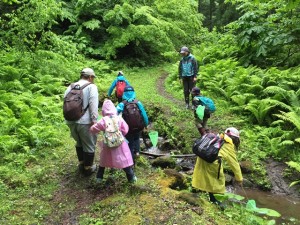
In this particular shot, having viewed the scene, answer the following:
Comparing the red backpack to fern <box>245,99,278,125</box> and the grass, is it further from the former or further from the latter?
fern <box>245,99,278,125</box>

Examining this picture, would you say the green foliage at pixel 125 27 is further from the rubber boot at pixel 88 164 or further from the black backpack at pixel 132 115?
the rubber boot at pixel 88 164

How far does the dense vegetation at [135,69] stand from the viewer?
8453mm

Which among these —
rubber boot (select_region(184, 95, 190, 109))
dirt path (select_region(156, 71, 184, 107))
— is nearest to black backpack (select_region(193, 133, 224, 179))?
rubber boot (select_region(184, 95, 190, 109))

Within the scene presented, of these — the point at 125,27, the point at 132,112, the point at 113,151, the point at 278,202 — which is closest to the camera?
the point at 113,151

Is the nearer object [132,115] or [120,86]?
[132,115]

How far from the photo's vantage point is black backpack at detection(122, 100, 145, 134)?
6.54 meters

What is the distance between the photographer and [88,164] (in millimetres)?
6539

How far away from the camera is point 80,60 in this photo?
17.8m

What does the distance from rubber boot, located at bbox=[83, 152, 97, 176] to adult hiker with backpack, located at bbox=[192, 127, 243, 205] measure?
1.98 metres

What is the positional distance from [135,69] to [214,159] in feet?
48.7

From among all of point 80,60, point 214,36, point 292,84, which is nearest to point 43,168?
point 292,84

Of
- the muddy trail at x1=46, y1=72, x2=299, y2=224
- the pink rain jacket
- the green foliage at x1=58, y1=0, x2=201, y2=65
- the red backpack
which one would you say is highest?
the green foliage at x1=58, y1=0, x2=201, y2=65

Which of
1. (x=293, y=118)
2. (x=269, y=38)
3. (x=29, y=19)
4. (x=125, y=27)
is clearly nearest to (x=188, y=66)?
(x=293, y=118)

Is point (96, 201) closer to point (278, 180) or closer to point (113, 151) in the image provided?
point (113, 151)
